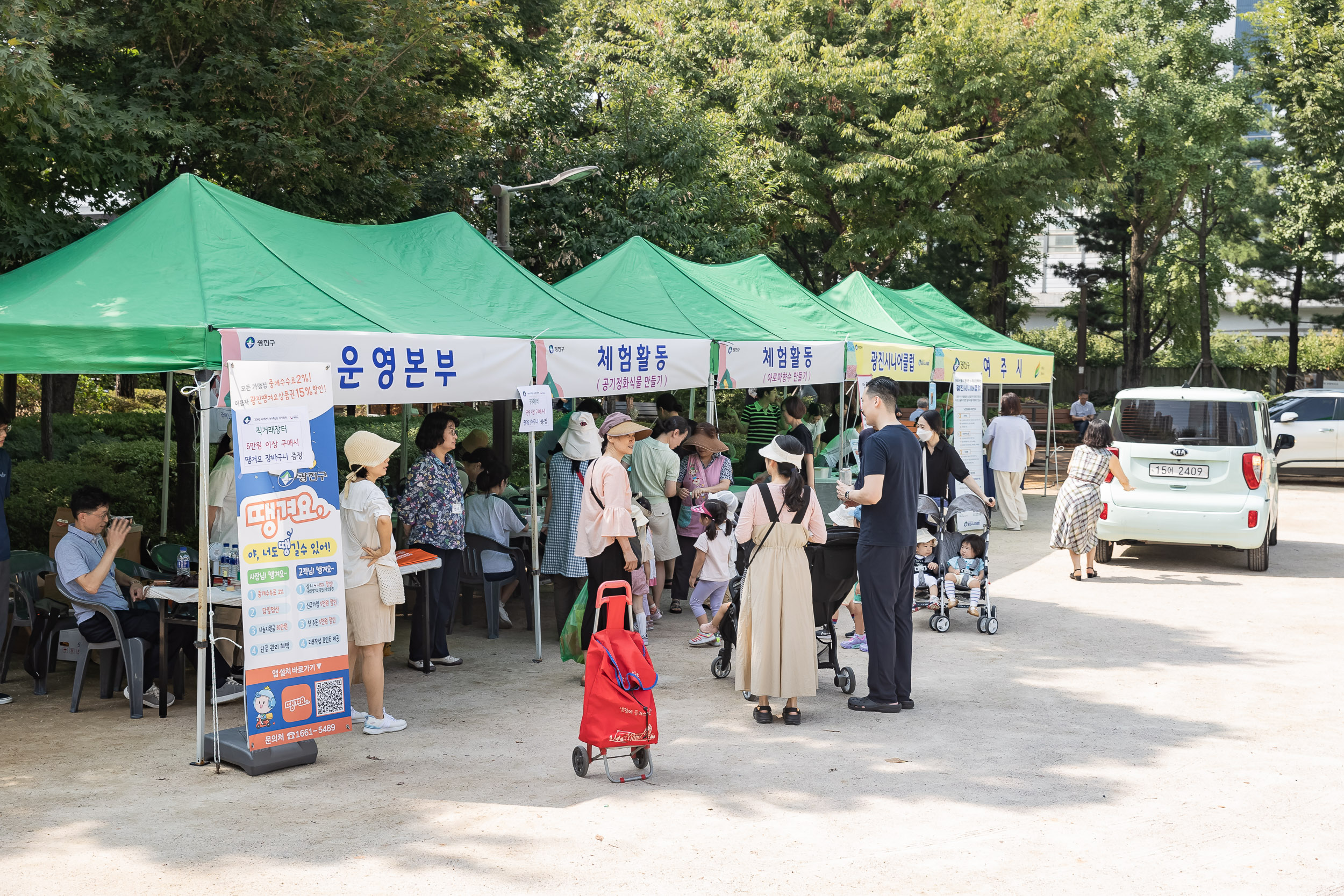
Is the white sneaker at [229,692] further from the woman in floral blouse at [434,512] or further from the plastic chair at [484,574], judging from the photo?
the plastic chair at [484,574]

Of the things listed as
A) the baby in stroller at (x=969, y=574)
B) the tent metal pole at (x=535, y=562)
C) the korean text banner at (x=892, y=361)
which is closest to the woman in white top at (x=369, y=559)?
the tent metal pole at (x=535, y=562)

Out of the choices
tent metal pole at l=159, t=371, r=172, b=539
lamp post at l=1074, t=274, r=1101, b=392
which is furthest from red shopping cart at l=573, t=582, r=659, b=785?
lamp post at l=1074, t=274, r=1101, b=392

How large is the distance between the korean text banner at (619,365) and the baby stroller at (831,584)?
2013mm

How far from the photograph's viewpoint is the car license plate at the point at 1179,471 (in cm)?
1170

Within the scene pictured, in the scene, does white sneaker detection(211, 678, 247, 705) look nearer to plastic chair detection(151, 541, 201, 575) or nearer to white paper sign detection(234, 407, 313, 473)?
plastic chair detection(151, 541, 201, 575)

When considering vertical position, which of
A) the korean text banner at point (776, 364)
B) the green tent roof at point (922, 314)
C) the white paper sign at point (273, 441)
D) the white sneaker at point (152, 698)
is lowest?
the white sneaker at point (152, 698)

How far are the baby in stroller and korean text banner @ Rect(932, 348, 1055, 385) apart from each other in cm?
554

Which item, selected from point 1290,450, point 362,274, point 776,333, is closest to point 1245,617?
point 776,333

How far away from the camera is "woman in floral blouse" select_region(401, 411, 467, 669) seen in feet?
25.4

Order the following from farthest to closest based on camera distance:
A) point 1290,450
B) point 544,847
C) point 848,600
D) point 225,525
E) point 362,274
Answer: point 1290,450, point 848,600, point 362,274, point 225,525, point 544,847

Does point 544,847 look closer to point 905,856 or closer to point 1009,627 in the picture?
point 905,856

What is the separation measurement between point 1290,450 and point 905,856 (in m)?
20.5

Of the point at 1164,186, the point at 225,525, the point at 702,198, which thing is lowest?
the point at 225,525

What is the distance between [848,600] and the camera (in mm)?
8914
